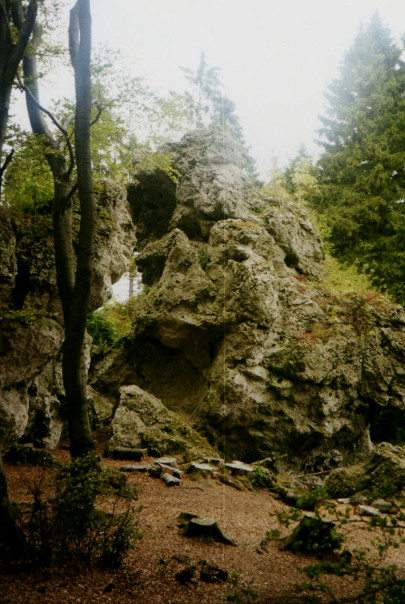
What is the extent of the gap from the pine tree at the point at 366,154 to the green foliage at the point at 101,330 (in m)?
12.7

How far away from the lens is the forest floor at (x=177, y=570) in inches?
149

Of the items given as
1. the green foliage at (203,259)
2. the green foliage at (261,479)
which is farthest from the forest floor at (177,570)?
the green foliage at (203,259)

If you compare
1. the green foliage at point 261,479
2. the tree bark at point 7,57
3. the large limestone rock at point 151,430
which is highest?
the tree bark at point 7,57

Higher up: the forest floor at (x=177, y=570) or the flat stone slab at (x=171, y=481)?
the forest floor at (x=177, y=570)

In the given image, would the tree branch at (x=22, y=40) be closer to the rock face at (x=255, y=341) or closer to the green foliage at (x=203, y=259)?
the rock face at (x=255, y=341)

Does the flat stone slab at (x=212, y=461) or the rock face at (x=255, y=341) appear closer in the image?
the flat stone slab at (x=212, y=461)

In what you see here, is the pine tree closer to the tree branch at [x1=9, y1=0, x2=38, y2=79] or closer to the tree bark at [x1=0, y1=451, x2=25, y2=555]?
→ the tree branch at [x1=9, y1=0, x2=38, y2=79]

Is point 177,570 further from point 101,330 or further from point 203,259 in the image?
point 101,330

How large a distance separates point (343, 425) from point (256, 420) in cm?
316

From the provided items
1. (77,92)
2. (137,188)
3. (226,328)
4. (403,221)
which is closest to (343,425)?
(226,328)

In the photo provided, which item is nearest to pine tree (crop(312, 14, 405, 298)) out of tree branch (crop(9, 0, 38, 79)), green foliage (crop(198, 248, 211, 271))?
green foliage (crop(198, 248, 211, 271))

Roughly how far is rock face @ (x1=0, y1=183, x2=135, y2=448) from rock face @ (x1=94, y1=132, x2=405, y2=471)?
3.68 meters

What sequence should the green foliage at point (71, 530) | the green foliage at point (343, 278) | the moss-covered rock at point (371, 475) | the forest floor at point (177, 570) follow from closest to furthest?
the forest floor at point (177, 570)
the green foliage at point (71, 530)
the moss-covered rock at point (371, 475)
the green foliage at point (343, 278)

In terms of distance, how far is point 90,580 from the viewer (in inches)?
159
